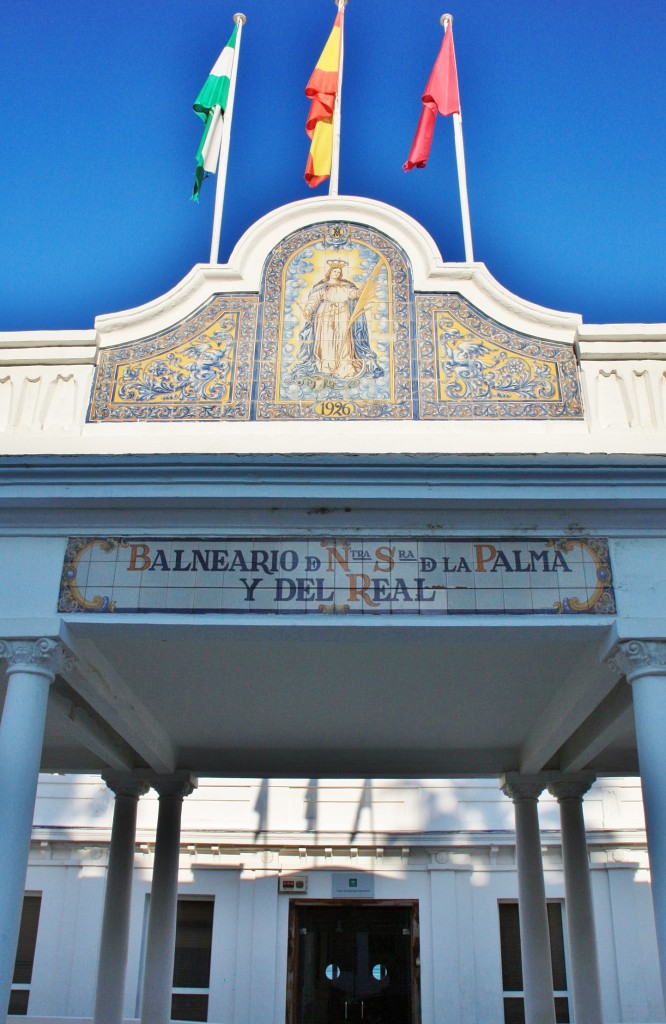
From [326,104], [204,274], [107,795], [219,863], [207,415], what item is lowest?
[219,863]

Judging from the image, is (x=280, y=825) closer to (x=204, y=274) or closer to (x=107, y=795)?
(x=107, y=795)

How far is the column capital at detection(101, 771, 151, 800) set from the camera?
12.3m

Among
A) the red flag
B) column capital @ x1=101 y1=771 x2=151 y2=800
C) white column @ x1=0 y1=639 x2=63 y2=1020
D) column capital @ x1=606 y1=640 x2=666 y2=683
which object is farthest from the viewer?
column capital @ x1=101 y1=771 x2=151 y2=800

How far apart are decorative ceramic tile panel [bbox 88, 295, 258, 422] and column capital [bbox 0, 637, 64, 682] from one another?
Result: 6.92 feet

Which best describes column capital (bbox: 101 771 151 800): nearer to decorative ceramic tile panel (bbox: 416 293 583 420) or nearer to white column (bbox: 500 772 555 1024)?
white column (bbox: 500 772 555 1024)

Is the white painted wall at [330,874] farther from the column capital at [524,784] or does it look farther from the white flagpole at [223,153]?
the white flagpole at [223,153]

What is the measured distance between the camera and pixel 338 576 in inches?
299

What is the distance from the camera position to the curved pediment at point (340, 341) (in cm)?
843

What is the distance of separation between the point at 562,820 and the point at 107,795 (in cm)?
794

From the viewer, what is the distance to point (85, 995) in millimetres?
14992

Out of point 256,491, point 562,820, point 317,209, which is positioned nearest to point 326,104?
point 317,209

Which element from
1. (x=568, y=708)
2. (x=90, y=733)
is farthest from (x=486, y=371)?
(x=90, y=733)

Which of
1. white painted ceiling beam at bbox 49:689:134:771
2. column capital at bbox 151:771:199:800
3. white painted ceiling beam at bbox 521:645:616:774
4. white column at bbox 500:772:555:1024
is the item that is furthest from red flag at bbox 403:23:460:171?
column capital at bbox 151:771:199:800

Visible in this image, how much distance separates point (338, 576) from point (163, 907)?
6.88 m
